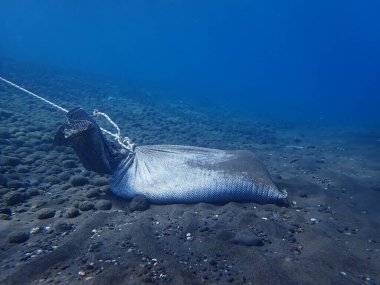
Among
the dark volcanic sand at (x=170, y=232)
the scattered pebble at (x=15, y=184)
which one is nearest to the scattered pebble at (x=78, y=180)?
the dark volcanic sand at (x=170, y=232)

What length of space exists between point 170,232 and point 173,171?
1.30 meters

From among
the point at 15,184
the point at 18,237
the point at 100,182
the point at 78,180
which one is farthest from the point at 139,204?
the point at 15,184

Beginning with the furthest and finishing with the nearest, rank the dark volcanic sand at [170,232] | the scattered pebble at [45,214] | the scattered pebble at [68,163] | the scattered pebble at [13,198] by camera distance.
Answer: the scattered pebble at [68,163], the scattered pebble at [13,198], the scattered pebble at [45,214], the dark volcanic sand at [170,232]

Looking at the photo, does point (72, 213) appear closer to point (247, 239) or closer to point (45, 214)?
point (45, 214)

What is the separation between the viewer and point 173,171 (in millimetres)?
5168

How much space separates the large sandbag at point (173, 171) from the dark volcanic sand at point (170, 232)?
210 millimetres

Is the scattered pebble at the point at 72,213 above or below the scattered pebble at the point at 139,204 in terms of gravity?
below

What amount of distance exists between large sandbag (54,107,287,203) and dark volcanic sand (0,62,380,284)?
21 cm

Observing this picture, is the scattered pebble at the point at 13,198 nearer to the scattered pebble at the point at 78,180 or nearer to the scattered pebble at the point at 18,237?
the scattered pebble at the point at 78,180

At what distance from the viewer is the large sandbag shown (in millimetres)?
4961

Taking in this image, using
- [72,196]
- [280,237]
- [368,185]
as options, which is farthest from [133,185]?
[368,185]

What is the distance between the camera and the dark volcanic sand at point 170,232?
318cm

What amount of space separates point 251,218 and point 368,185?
3.80 meters

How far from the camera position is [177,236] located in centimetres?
398
